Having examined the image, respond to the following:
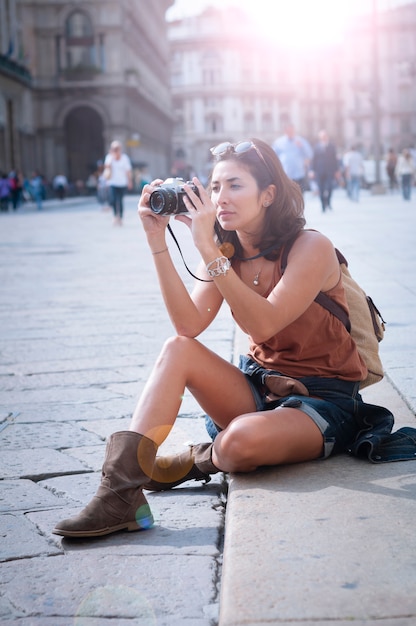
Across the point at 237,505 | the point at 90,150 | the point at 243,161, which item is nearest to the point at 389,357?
the point at 243,161

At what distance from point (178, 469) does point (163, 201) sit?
0.82m

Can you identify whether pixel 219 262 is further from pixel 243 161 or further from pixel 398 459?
pixel 398 459

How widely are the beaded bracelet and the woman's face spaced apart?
21cm

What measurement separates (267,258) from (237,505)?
0.89 metres

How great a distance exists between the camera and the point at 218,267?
3092 millimetres

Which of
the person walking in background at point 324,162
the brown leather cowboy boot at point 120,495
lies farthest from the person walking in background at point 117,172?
the brown leather cowboy boot at point 120,495

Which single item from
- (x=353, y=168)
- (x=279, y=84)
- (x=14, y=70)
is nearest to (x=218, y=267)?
(x=353, y=168)

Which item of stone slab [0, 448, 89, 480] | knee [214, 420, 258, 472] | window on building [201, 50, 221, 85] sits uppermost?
window on building [201, 50, 221, 85]

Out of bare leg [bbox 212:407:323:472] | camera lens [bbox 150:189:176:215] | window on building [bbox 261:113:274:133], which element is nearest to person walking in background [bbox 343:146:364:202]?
camera lens [bbox 150:189:176:215]

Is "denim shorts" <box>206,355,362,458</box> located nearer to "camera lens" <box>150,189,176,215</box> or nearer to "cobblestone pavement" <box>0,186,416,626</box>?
"cobblestone pavement" <box>0,186,416,626</box>

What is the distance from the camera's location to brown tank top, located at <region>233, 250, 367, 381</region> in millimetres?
3303

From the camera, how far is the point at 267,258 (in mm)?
3381

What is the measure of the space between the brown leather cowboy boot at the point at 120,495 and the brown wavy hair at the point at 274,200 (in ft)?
2.58

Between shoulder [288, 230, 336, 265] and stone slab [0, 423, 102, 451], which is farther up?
shoulder [288, 230, 336, 265]
